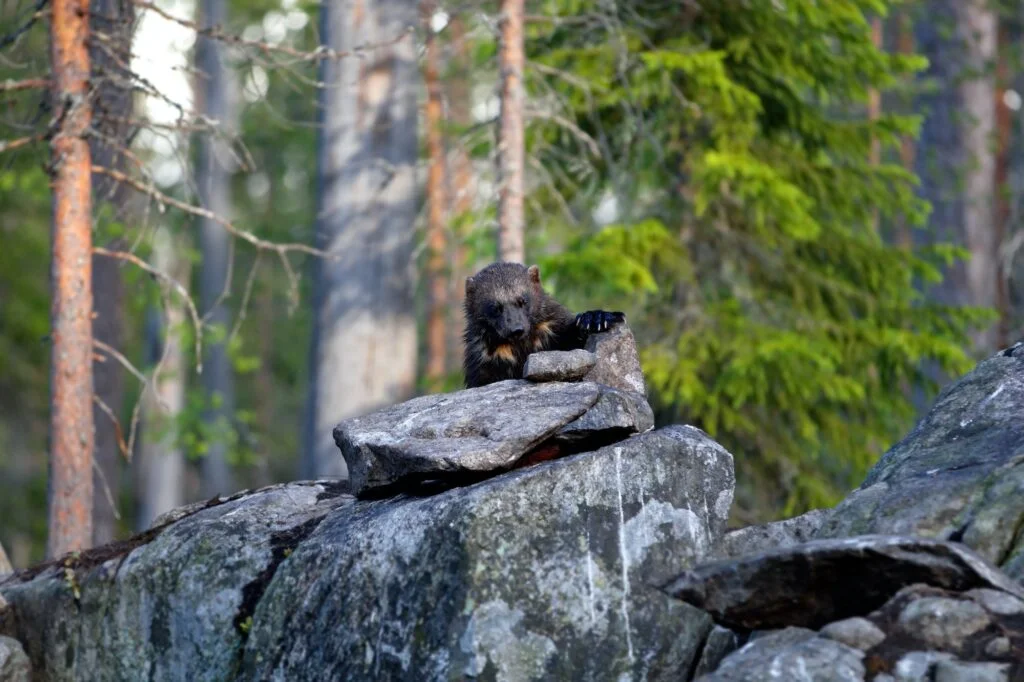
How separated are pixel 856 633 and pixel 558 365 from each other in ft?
8.55

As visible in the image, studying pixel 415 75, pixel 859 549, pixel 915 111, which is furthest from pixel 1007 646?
pixel 915 111

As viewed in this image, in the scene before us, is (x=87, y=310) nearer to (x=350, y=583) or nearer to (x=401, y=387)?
(x=350, y=583)

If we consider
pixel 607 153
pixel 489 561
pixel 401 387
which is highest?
pixel 607 153

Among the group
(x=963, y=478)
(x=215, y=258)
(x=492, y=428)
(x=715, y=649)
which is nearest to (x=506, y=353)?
(x=492, y=428)

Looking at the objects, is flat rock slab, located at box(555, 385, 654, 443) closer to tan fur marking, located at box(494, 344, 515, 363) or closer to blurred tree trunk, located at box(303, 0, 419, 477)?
tan fur marking, located at box(494, 344, 515, 363)

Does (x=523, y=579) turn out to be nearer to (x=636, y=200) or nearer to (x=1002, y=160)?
(x=636, y=200)

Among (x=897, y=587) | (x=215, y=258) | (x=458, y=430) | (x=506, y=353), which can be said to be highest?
(x=215, y=258)

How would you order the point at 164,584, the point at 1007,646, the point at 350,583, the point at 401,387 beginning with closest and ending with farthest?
1. the point at 1007,646
2. the point at 350,583
3. the point at 164,584
4. the point at 401,387

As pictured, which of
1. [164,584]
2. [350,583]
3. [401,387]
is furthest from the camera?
[401,387]

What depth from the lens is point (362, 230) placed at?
14766mm

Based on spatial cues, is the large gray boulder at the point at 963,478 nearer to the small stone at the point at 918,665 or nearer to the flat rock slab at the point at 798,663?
the small stone at the point at 918,665

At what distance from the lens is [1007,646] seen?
4.64m

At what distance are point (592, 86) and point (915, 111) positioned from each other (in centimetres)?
1332

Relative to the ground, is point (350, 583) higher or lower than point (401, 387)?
lower
